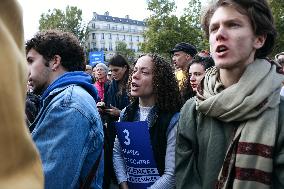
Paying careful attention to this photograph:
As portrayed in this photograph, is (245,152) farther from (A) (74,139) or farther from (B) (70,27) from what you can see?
(B) (70,27)

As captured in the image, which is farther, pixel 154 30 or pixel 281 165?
pixel 154 30

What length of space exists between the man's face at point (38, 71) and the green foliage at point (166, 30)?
1162 inches

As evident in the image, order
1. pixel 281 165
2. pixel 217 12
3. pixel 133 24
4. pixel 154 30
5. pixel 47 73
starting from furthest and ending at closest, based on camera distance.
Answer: pixel 133 24 < pixel 154 30 < pixel 47 73 < pixel 217 12 < pixel 281 165

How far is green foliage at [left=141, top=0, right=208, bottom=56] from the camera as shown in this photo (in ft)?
104

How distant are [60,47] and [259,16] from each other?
1.37 m

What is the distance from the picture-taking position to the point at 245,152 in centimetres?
175

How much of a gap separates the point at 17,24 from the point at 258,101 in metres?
1.47

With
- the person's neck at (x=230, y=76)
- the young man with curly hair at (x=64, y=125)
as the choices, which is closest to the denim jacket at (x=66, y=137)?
the young man with curly hair at (x=64, y=125)

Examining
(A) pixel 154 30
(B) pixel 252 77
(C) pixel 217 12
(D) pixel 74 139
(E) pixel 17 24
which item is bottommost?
(D) pixel 74 139

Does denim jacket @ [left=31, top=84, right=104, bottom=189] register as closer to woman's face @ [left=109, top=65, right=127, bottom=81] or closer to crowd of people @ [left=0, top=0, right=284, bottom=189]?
crowd of people @ [left=0, top=0, right=284, bottom=189]

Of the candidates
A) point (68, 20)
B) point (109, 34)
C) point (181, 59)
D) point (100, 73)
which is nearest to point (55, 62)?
point (181, 59)

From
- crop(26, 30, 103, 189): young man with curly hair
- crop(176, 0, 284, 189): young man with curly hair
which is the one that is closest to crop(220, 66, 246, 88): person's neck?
crop(176, 0, 284, 189): young man with curly hair

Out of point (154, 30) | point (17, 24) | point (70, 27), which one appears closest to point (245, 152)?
point (17, 24)

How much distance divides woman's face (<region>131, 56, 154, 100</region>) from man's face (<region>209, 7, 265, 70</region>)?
118 centimetres
